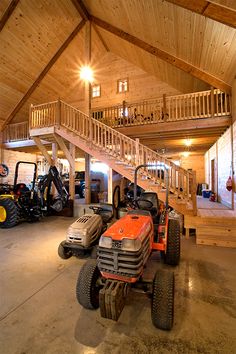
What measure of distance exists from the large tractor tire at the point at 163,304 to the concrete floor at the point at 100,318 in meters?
0.10

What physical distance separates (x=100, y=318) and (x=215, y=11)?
4.86 metres

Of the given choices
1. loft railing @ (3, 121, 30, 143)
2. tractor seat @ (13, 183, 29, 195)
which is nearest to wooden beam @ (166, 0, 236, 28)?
tractor seat @ (13, 183, 29, 195)

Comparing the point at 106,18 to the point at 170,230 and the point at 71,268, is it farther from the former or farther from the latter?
the point at 71,268

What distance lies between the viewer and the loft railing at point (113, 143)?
4.63 metres

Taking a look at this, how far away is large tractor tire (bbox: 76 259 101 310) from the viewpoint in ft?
6.19

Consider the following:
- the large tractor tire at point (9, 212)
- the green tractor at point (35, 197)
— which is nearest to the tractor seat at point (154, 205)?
the green tractor at point (35, 197)

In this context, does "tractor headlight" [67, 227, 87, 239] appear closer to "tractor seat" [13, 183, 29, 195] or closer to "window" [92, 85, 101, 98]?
"tractor seat" [13, 183, 29, 195]

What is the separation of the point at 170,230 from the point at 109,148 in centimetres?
346

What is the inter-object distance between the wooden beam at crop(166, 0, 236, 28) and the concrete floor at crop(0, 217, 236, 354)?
4083 millimetres

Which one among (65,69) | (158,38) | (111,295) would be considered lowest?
(111,295)

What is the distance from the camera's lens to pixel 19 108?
9.17 metres

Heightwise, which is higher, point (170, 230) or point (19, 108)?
point (19, 108)

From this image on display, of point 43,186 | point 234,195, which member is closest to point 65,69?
point 43,186

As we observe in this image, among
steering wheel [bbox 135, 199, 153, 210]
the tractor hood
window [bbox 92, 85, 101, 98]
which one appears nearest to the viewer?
the tractor hood
